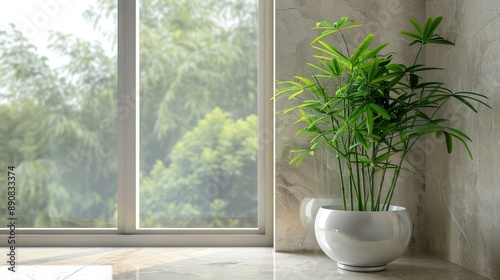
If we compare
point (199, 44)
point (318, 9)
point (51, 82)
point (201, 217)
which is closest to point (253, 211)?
point (201, 217)

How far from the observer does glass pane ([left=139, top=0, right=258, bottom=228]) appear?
13.8ft

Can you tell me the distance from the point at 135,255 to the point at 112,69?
8.02ft

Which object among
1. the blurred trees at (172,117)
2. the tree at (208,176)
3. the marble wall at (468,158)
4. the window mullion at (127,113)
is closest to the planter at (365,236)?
the marble wall at (468,158)

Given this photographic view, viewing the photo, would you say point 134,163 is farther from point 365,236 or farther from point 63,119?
point 63,119

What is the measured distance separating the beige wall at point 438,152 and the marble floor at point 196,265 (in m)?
0.09

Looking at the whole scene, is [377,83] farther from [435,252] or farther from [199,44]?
[199,44]

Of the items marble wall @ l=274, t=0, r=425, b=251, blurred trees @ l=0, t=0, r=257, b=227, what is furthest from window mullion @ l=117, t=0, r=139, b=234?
blurred trees @ l=0, t=0, r=257, b=227

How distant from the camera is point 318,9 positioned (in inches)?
70.1

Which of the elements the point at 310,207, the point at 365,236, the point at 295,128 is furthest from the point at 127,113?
the point at 365,236

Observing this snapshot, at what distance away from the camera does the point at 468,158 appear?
1.50 metres

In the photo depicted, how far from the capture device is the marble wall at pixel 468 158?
137 cm

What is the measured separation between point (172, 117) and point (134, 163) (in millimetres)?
2378

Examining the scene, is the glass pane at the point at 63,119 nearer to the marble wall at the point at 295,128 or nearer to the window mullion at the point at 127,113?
the window mullion at the point at 127,113

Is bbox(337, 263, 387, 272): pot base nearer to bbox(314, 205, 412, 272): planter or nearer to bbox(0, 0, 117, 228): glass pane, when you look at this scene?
bbox(314, 205, 412, 272): planter
